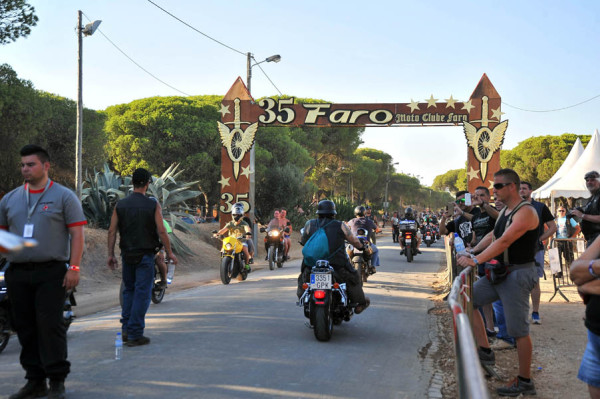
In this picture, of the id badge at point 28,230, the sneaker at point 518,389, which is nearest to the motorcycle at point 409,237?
the sneaker at point 518,389

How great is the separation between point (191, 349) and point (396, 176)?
111 m

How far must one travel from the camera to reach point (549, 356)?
6.74 metres

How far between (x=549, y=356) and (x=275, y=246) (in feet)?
37.5

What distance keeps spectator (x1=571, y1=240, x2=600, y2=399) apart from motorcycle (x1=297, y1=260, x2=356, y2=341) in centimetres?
392

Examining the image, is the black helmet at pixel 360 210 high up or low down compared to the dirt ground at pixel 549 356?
up

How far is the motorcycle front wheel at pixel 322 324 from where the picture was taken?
23.3 ft

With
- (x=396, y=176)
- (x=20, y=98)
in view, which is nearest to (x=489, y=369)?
(x=20, y=98)

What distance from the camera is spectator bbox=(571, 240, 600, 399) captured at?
3293 millimetres

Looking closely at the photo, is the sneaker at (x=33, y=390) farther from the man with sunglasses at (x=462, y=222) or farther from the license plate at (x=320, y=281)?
the man with sunglasses at (x=462, y=222)

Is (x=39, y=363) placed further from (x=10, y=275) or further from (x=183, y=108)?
(x=183, y=108)

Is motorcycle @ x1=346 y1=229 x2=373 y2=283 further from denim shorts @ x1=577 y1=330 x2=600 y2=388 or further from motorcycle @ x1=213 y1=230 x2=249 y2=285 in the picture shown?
denim shorts @ x1=577 y1=330 x2=600 y2=388

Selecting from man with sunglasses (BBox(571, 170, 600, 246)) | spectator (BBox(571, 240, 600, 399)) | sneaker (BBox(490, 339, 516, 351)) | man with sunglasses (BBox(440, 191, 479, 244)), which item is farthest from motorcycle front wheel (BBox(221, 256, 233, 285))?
spectator (BBox(571, 240, 600, 399))

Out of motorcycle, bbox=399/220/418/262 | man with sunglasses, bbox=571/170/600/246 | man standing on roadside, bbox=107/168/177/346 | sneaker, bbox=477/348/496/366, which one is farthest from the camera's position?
motorcycle, bbox=399/220/418/262

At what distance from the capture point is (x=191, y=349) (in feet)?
21.4
